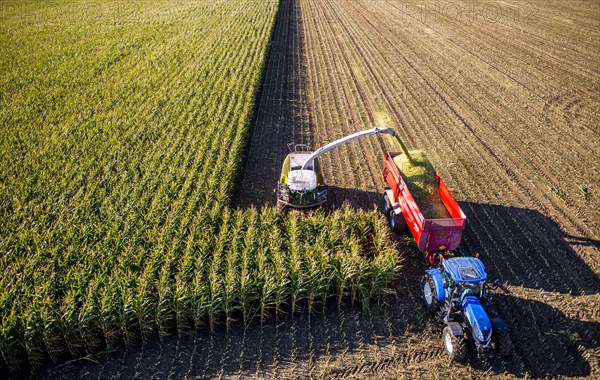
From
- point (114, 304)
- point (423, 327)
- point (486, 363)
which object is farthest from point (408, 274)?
point (114, 304)

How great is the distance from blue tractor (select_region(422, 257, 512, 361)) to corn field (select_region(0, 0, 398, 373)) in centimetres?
158

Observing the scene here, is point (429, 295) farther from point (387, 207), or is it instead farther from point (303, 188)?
point (303, 188)

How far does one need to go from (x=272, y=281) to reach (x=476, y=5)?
50.1 m

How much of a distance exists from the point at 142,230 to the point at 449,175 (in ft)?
36.8

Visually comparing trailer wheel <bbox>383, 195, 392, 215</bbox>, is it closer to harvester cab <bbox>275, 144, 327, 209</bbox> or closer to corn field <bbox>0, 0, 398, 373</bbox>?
corn field <bbox>0, 0, 398, 373</bbox>

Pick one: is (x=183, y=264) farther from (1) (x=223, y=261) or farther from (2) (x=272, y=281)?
(2) (x=272, y=281)

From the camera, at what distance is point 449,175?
52.6 ft

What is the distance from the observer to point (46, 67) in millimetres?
26609

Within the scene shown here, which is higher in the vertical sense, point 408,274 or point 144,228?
point 144,228

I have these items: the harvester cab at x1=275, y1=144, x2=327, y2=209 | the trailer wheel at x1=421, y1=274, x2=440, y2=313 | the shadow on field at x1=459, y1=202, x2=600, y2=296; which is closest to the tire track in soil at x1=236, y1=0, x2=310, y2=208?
the harvester cab at x1=275, y1=144, x2=327, y2=209

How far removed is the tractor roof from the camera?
29.5 feet

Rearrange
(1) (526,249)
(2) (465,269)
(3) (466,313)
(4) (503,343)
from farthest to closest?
(1) (526,249) → (2) (465,269) → (3) (466,313) → (4) (503,343)

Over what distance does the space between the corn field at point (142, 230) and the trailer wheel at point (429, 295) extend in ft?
2.88

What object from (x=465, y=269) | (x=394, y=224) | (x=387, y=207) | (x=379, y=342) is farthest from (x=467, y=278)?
(x=387, y=207)
